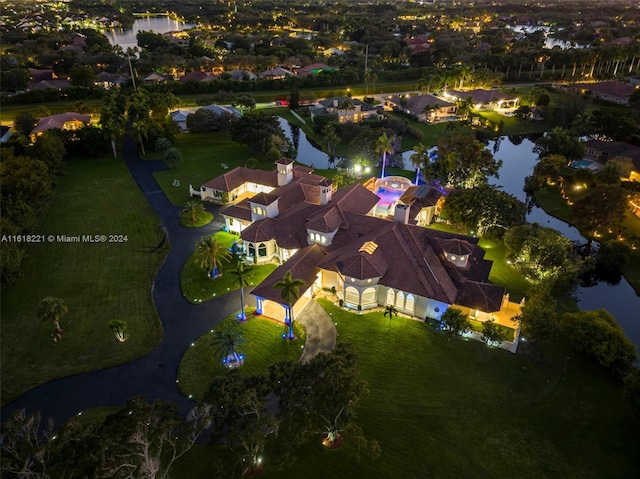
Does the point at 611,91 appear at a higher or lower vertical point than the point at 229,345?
higher

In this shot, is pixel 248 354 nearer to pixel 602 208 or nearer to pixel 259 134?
pixel 602 208

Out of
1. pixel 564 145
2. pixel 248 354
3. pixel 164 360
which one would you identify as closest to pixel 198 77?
pixel 564 145

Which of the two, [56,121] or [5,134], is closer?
[5,134]

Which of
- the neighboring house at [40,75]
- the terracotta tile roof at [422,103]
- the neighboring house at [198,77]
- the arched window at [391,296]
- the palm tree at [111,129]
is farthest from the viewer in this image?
the neighboring house at [198,77]

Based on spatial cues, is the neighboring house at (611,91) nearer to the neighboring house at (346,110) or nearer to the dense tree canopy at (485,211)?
the neighboring house at (346,110)

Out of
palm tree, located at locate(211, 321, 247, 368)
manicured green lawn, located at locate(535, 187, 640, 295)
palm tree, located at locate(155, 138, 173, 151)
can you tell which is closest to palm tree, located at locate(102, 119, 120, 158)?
palm tree, located at locate(155, 138, 173, 151)

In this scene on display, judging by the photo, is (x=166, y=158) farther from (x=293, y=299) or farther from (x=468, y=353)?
(x=468, y=353)

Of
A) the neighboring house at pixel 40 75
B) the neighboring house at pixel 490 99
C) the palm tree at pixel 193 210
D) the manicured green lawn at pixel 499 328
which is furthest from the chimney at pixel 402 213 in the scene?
the neighboring house at pixel 40 75

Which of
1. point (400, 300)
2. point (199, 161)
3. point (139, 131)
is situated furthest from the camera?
point (199, 161)
